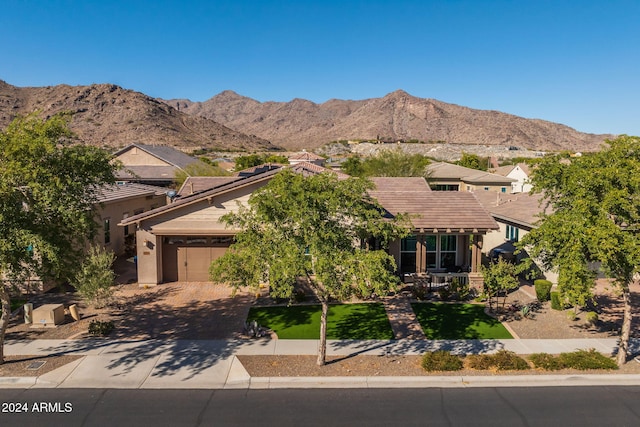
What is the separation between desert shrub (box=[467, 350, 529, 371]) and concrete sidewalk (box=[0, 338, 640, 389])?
440 millimetres

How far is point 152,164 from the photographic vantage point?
4925 cm

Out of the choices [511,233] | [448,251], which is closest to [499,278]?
[448,251]

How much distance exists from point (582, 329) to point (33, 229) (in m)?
17.4

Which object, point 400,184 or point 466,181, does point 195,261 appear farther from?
point 466,181

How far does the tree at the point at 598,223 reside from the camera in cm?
1124

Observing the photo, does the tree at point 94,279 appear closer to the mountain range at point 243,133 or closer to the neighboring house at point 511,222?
the neighboring house at point 511,222

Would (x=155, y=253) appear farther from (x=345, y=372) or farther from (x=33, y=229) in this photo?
(x=345, y=372)

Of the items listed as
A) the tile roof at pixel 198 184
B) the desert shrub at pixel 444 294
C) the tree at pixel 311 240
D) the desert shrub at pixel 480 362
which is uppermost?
the tile roof at pixel 198 184

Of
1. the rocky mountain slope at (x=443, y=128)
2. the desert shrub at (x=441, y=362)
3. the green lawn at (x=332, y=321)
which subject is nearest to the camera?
the desert shrub at (x=441, y=362)

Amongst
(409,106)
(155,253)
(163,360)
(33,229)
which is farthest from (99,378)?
(409,106)

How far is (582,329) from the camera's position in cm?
1541

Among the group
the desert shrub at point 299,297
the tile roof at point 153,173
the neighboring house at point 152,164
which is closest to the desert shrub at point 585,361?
the desert shrub at point 299,297

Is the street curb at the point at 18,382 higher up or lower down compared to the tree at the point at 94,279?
lower down

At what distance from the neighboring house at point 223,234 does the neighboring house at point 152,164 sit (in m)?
20.5
